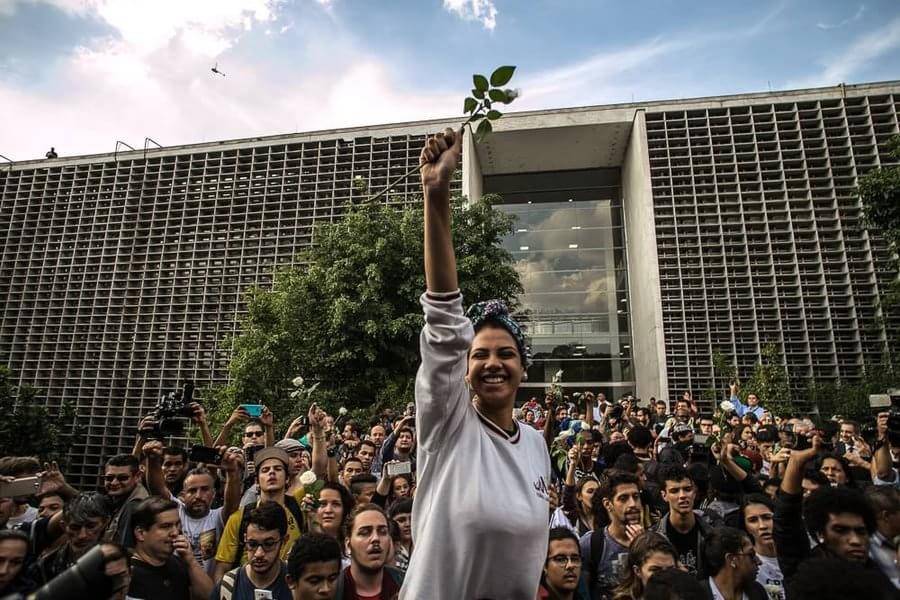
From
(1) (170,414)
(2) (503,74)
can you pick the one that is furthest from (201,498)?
(2) (503,74)

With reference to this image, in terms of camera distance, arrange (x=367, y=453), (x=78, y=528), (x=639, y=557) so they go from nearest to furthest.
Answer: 1. (x=639, y=557)
2. (x=78, y=528)
3. (x=367, y=453)

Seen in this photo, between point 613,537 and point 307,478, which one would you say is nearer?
point 613,537

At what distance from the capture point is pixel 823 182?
47.8 feet

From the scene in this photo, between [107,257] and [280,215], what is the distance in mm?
5659

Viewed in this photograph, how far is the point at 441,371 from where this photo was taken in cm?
117

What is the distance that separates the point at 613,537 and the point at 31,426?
16497 millimetres

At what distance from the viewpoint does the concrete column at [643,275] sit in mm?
15070

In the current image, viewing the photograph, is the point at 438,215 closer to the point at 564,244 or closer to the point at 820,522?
the point at 820,522

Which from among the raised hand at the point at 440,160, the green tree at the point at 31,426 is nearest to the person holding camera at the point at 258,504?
the raised hand at the point at 440,160

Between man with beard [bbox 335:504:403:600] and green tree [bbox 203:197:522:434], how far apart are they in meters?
8.21

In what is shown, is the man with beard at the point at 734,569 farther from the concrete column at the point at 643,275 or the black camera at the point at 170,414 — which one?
the concrete column at the point at 643,275

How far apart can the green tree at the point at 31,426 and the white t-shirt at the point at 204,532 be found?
1336cm

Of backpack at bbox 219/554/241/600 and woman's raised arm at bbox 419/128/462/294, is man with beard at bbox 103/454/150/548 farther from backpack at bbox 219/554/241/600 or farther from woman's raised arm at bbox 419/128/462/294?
woman's raised arm at bbox 419/128/462/294

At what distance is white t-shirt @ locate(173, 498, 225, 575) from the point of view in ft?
12.5
